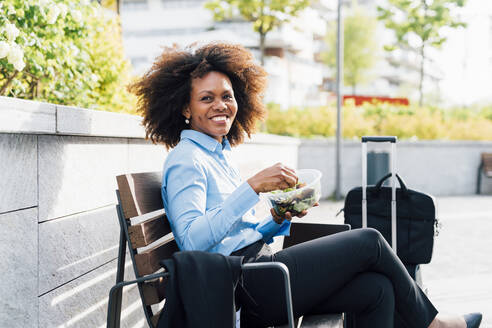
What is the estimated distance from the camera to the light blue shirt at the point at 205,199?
7.25ft

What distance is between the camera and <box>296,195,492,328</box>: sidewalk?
14.9ft

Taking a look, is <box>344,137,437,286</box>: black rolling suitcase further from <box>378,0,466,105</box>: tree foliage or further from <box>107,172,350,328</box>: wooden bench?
<box>378,0,466,105</box>: tree foliage

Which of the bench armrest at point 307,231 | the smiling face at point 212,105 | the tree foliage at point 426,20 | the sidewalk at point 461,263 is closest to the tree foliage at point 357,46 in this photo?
the tree foliage at point 426,20

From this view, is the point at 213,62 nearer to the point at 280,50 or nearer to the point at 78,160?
the point at 78,160

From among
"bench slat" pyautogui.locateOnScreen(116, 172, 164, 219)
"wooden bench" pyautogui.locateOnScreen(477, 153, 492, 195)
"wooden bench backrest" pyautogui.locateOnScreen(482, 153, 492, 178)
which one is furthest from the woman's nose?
"wooden bench backrest" pyautogui.locateOnScreen(482, 153, 492, 178)

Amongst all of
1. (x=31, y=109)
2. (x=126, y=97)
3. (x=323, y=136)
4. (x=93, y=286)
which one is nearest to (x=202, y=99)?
(x=31, y=109)

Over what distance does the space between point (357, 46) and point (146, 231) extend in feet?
143

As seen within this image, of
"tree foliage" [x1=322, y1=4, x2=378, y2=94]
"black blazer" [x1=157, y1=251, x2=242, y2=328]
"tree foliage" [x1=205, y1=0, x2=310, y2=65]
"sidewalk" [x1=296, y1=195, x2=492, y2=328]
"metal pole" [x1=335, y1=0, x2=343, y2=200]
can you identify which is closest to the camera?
"black blazer" [x1=157, y1=251, x2=242, y2=328]

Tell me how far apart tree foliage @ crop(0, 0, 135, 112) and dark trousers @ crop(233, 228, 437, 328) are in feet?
5.73

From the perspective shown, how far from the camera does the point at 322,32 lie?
58.2 m

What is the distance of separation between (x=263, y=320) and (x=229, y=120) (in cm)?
104

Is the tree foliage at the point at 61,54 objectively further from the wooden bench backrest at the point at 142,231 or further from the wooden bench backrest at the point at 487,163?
the wooden bench backrest at the point at 487,163

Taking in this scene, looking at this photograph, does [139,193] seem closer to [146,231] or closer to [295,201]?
[146,231]

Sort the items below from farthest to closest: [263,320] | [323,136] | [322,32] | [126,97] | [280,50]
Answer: [322,32], [280,50], [323,136], [126,97], [263,320]
